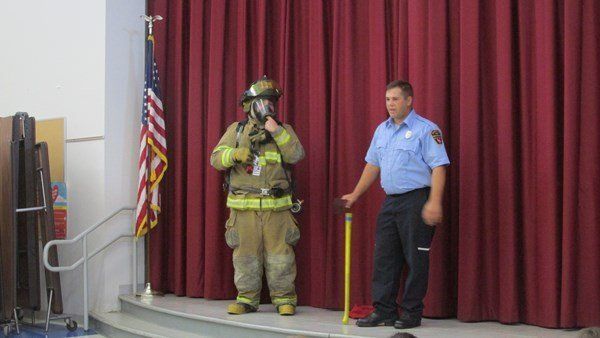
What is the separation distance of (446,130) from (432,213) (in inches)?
30.0

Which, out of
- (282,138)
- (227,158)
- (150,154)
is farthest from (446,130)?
(150,154)

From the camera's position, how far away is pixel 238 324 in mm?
4340

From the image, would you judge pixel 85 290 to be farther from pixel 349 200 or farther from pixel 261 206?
pixel 349 200

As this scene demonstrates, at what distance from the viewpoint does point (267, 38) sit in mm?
5379

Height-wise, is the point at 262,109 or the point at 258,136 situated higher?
the point at 262,109

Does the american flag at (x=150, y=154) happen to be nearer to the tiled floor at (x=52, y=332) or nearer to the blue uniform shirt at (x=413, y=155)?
the tiled floor at (x=52, y=332)

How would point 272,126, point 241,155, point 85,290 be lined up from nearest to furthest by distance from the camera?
point 272,126 → point 241,155 → point 85,290

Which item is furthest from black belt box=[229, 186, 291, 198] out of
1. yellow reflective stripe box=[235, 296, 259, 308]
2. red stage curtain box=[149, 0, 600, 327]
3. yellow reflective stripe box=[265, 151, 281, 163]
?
→ yellow reflective stripe box=[235, 296, 259, 308]

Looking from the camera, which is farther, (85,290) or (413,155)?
(85,290)

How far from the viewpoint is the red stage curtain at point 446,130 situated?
12.9ft

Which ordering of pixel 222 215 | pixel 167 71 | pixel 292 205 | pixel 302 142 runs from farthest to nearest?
1. pixel 167 71
2. pixel 222 215
3. pixel 302 142
4. pixel 292 205

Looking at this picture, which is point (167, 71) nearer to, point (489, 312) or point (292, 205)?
point (292, 205)

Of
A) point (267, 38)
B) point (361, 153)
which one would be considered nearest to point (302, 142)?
point (361, 153)

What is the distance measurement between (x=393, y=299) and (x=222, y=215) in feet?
5.92
